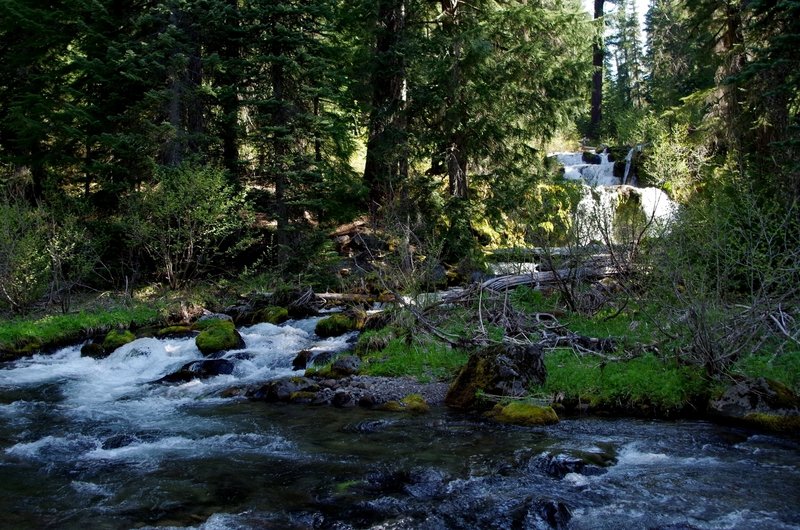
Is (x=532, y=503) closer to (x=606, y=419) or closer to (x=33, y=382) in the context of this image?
(x=606, y=419)

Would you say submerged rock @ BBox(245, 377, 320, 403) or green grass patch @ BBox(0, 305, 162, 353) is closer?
submerged rock @ BBox(245, 377, 320, 403)

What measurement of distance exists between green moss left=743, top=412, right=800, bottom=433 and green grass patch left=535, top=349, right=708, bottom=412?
→ 73cm

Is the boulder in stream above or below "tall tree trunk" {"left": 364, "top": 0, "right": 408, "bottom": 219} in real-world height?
below

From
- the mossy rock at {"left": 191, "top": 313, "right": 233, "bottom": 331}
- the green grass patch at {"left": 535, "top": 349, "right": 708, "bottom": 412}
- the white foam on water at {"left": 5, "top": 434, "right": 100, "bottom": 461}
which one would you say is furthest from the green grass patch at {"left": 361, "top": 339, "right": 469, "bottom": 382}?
the mossy rock at {"left": 191, "top": 313, "right": 233, "bottom": 331}

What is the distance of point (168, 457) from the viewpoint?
292 inches

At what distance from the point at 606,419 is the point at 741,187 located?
628 cm

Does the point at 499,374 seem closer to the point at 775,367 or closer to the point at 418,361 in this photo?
the point at 418,361

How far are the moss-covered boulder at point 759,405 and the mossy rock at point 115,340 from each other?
11753mm

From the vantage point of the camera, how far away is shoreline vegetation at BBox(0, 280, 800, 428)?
838cm

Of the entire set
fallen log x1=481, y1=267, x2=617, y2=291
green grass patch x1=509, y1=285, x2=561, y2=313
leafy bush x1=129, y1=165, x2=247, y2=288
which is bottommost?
green grass patch x1=509, y1=285, x2=561, y2=313

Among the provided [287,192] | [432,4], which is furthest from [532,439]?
[432,4]

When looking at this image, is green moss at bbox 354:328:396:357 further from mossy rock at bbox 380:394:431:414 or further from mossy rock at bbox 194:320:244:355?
mossy rock at bbox 194:320:244:355

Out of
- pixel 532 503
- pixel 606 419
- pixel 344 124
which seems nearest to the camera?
pixel 532 503

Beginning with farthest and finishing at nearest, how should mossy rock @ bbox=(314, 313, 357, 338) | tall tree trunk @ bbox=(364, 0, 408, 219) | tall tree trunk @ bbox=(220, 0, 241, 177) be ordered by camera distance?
tall tree trunk @ bbox=(364, 0, 408, 219) < tall tree trunk @ bbox=(220, 0, 241, 177) < mossy rock @ bbox=(314, 313, 357, 338)
